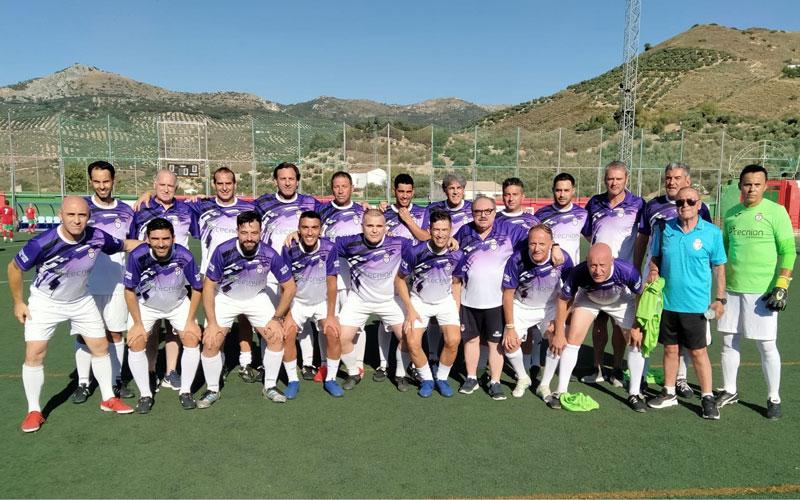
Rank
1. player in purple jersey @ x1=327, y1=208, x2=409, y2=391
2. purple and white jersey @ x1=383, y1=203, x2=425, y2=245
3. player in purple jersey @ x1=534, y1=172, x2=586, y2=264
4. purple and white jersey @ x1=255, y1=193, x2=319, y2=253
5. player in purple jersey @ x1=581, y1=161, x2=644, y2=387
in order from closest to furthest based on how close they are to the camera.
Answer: player in purple jersey @ x1=327, y1=208, x2=409, y2=391 → player in purple jersey @ x1=581, y1=161, x2=644, y2=387 → player in purple jersey @ x1=534, y1=172, x2=586, y2=264 → purple and white jersey @ x1=383, y1=203, x2=425, y2=245 → purple and white jersey @ x1=255, y1=193, x2=319, y2=253

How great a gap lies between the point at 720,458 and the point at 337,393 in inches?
120

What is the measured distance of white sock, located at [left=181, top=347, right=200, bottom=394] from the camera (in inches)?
186

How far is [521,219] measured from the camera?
519 cm

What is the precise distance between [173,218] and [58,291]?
1.44 metres

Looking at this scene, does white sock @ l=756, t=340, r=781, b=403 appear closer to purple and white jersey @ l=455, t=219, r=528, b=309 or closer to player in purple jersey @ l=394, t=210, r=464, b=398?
purple and white jersey @ l=455, t=219, r=528, b=309

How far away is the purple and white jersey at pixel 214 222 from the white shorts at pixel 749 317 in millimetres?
4796

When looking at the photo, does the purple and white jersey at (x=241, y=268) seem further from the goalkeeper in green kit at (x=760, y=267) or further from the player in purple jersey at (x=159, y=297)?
the goalkeeper in green kit at (x=760, y=267)

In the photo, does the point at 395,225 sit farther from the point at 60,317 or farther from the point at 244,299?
the point at 60,317

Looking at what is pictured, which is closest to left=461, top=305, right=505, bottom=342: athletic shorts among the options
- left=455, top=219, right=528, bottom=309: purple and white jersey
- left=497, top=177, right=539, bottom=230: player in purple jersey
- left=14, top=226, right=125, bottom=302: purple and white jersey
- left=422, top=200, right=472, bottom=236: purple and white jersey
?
left=455, top=219, right=528, bottom=309: purple and white jersey

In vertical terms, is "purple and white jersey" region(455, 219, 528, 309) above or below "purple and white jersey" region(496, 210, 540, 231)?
below

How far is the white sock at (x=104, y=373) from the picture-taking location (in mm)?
4574

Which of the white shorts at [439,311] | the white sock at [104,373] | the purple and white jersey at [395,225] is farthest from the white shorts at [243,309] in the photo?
the purple and white jersey at [395,225]

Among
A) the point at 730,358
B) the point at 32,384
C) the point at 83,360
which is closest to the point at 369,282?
the point at 83,360

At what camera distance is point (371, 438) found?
13.4 feet
